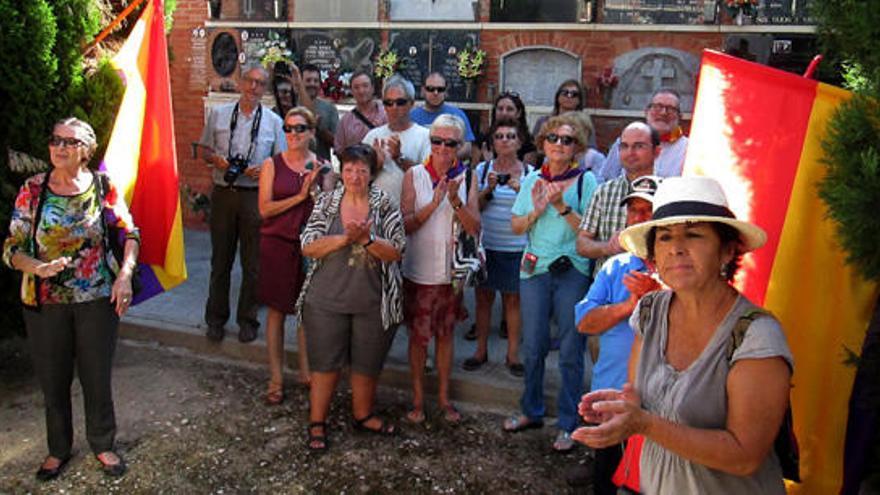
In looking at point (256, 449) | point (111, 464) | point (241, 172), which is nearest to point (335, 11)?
point (241, 172)

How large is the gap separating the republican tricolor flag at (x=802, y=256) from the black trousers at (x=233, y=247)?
374 cm

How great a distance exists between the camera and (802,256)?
2.36 meters

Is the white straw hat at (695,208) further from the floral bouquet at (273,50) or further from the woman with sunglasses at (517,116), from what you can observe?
the floral bouquet at (273,50)

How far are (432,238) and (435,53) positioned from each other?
170 inches

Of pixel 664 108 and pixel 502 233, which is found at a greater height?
pixel 664 108

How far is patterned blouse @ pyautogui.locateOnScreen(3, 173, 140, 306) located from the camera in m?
3.65

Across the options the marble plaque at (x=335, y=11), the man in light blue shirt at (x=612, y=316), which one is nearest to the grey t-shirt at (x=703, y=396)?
the man in light blue shirt at (x=612, y=316)

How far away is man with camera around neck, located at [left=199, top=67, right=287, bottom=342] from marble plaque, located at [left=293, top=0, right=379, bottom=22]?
10.7 ft

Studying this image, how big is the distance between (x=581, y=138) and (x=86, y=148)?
2618mm

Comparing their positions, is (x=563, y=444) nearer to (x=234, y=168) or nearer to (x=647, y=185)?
(x=647, y=185)

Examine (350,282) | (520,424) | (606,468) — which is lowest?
(520,424)

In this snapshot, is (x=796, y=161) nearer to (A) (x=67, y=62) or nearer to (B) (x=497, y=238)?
(B) (x=497, y=238)

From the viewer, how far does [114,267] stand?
3.84 metres

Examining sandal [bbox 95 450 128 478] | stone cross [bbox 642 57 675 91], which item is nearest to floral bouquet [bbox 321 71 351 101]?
stone cross [bbox 642 57 675 91]
